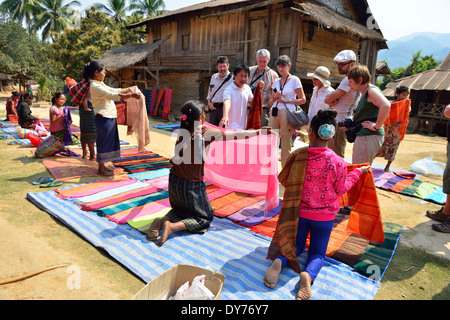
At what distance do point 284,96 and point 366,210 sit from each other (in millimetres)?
2415

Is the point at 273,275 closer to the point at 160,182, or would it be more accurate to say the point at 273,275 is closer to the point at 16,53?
the point at 160,182

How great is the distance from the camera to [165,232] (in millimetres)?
2756

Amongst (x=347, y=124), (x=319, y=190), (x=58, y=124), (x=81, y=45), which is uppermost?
(x=81, y=45)

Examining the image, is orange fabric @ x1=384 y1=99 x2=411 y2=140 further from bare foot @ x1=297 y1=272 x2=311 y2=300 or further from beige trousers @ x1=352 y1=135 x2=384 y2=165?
bare foot @ x1=297 y1=272 x2=311 y2=300

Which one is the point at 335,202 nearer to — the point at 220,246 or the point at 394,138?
the point at 220,246

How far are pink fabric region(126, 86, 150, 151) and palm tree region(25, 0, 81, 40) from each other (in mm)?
35646

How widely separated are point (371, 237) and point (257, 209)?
4.66ft

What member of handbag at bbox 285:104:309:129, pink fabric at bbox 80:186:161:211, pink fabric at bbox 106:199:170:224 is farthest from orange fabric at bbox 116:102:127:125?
handbag at bbox 285:104:309:129

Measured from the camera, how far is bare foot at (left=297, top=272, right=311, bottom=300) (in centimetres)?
211

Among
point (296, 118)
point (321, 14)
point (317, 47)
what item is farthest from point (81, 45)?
point (296, 118)

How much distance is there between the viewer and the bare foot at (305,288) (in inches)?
83.0

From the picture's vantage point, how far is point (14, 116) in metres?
10.3

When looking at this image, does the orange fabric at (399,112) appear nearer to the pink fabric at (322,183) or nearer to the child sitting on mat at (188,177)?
the pink fabric at (322,183)

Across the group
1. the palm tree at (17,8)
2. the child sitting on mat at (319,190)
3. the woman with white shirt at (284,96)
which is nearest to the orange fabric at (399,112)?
the woman with white shirt at (284,96)
